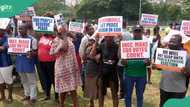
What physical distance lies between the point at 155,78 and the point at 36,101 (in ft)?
15.7

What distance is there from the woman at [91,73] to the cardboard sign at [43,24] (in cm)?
110

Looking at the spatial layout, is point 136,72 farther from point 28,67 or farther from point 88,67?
point 28,67

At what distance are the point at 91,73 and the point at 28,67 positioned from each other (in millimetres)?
1365

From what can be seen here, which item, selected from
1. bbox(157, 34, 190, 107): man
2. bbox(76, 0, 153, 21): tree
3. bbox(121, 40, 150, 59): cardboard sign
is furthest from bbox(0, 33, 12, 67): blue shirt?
bbox(76, 0, 153, 21): tree

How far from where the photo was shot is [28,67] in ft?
31.2

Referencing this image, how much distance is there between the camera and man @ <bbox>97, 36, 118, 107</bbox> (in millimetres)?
8273

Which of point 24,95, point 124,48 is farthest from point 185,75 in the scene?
point 24,95

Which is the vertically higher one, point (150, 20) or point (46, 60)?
point (150, 20)

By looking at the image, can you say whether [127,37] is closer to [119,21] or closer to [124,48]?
[119,21]

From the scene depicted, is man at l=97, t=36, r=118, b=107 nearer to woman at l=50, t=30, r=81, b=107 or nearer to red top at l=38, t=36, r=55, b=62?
woman at l=50, t=30, r=81, b=107

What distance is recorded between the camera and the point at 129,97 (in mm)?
8328

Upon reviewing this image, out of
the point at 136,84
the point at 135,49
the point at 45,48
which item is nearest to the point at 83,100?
the point at 45,48

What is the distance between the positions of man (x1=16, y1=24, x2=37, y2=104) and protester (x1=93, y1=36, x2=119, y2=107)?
61.9 inches

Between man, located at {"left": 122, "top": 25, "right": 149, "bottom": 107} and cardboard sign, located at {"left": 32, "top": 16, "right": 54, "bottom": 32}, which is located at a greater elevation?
cardboard sign, located at {"left": 32, "top": 16, "right": 54, "bottom": 32}
